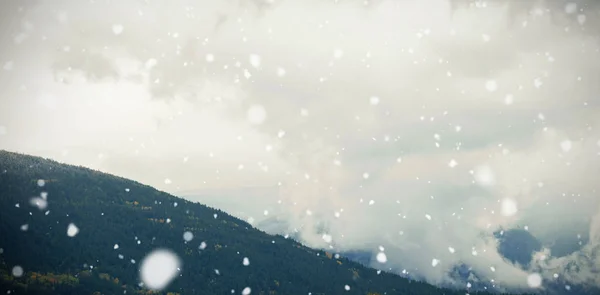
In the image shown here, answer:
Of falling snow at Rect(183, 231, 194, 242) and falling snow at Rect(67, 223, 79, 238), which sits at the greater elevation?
falling snow at Rect(183, 231, 194, 242)

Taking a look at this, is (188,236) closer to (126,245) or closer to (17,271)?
(126,245)

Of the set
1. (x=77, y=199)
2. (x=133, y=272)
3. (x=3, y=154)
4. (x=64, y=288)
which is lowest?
(x=64, y=288)

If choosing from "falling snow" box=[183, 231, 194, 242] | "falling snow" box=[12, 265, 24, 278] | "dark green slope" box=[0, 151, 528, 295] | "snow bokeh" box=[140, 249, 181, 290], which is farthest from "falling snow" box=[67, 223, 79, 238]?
"falling snow" box=[183, 231, 194, 242]

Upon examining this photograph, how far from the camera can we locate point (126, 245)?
10175 cm

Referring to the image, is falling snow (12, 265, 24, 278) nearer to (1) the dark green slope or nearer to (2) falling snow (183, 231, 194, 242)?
(1) the dark green slope

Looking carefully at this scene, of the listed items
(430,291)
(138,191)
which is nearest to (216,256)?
(138,191)

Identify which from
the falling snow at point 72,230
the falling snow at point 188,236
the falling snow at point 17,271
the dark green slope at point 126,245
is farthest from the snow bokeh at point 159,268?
the falling snow at point 17,271

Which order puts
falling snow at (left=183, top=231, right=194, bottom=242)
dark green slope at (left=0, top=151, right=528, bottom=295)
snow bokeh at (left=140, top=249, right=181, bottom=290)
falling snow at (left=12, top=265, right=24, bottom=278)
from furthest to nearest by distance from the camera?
1. falling snow at (left=183, top=231, right=194, bottom=242)
2. snow bokeh at (left=140, top=249, right=181, bottom=290)
3. dark green slope at (left=0, top=151, right=528, bottom=295)
4. falling snow at (left=12, top=265, right=24, bottom=278)

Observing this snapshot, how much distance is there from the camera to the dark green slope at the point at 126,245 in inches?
2904

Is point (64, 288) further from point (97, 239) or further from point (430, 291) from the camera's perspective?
point (430, 291)

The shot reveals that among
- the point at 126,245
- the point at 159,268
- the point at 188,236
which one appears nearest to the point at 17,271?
the point at 126,245

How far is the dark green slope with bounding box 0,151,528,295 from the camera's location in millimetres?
73750

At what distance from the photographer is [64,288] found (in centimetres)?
6106

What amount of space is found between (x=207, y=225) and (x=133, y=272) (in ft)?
180
